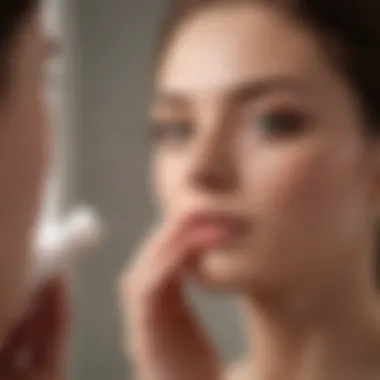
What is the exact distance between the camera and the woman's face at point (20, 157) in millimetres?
687

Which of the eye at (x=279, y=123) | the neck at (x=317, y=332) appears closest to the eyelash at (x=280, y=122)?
the eye at (x=279, y=123)

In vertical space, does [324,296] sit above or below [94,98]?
below

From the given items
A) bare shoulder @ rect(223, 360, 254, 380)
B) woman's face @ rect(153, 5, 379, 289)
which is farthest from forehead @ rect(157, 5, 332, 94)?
bare shoulder @ rect(223, 360, 254, 380)

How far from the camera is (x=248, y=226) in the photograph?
0.72m

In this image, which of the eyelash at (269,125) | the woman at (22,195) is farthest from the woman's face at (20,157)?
the eyelash at (269,125)

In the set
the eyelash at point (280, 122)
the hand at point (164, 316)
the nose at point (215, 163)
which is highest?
the eyelash at point (280, 122)

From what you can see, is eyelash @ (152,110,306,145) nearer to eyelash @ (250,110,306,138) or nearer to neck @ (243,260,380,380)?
eyelash @ (250,110,306,138)

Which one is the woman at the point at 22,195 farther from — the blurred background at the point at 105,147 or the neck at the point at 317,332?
the neck at the point at 317,332

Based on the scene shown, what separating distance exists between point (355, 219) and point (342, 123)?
Answer: 0.08 meters

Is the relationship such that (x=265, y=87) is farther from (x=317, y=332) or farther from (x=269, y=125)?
(x=317, y=332)

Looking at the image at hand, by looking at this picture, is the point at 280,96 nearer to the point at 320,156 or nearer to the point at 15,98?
the point at 320,156

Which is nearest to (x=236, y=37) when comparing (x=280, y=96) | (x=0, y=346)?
(x=280, y=96)

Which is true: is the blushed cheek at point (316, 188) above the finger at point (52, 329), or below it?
above

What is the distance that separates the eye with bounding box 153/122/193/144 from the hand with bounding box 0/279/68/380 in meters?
0.14
